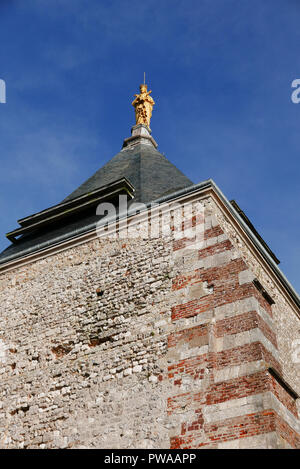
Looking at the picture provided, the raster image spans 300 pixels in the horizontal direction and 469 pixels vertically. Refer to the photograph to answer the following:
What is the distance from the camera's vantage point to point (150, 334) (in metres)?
Answer: 6.99

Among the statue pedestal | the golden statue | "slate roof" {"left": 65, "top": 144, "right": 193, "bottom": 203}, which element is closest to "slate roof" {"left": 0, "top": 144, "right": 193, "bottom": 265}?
"slate roof" {"left": 65, "top": 144, "right": 193, "bottom": 203}

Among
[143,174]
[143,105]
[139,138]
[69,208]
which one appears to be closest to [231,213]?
[143,174]

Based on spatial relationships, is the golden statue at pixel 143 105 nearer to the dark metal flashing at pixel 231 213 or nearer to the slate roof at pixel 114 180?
the slate roof at pixel 114 180

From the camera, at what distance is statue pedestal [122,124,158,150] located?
14420 mm

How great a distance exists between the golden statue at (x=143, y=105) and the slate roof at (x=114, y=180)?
3189mm

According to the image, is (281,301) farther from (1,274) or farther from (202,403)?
(1,274)

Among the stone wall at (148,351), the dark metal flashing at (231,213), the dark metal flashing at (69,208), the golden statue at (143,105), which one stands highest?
the golden statue at (143,105)

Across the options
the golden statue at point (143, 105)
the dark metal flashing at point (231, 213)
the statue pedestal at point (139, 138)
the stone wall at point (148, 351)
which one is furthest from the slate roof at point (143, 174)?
the golden statue at point (143, 105)

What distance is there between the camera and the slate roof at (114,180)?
30.8 feet

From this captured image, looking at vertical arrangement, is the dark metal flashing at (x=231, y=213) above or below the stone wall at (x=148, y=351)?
above

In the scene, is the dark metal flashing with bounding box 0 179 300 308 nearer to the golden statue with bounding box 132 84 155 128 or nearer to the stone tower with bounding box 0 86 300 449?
the stone tower with bounding box 0 86 300 449

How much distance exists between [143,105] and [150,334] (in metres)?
10.7

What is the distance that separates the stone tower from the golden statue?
6743mm
